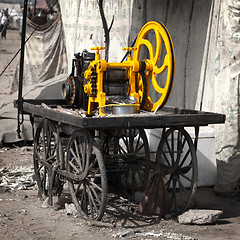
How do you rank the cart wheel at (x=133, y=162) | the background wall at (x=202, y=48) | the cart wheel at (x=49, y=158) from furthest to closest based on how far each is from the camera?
the background wall at (x=202, y=48) < the cart wheel at (x=133, y=162) < the cart wheel at (x=49, y=158)

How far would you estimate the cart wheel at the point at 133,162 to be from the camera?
5.43 meters

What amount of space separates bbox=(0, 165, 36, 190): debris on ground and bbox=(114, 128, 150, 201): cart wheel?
3.79 ft

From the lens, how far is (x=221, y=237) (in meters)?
4.40

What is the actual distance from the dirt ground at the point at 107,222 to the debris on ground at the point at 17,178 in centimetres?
13

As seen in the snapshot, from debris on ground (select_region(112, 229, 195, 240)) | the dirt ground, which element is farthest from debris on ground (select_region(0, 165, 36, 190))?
debris on ground (select_region(112, 229, 195, 240))

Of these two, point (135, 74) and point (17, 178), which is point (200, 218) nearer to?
point (135, 74)

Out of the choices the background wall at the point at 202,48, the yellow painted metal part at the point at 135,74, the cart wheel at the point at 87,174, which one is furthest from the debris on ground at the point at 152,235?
the background wall at the point at 202,48

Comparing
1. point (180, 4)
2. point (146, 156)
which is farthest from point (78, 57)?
point (180, 4)

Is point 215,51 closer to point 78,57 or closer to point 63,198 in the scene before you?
point 78,57

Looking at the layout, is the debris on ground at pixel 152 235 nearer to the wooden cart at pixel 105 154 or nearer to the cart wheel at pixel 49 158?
the wooden cart at pixel 105 154

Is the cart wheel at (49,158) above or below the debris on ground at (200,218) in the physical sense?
above

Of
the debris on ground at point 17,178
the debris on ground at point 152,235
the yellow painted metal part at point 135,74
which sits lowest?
the debris on ground at point 17,178

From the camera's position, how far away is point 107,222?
15.5 ft

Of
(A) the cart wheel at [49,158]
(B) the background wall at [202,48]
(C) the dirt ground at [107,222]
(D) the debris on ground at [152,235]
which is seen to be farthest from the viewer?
(B) the background wall at [202,48]
